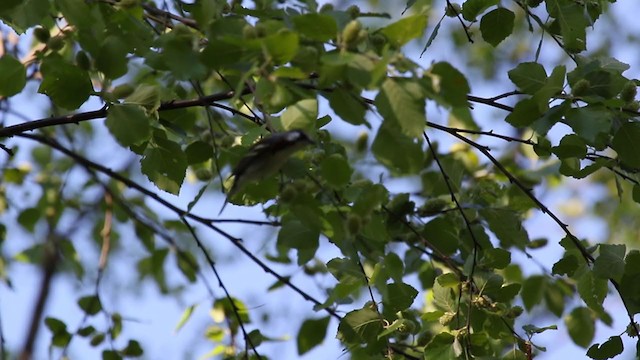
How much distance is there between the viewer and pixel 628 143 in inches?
51.9

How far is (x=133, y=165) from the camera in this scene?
12.2ft

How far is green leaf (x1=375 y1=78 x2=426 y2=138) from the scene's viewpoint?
3.41ft

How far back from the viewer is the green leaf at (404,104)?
40.9 inches

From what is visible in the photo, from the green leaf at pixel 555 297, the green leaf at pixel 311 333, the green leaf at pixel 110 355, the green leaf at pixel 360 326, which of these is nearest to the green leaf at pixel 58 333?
the green leaf at pixel 110 355

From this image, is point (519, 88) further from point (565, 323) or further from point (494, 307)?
point (565, 323)

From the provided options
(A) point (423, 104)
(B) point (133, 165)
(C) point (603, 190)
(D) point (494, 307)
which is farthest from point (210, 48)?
(C) point (603, 190)

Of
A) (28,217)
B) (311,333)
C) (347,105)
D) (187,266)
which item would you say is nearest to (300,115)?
(347,105)

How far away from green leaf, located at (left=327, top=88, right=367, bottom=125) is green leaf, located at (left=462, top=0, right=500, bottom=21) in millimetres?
462

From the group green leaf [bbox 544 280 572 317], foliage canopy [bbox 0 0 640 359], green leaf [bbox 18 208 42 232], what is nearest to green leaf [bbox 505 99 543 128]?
foliage canopy [bbox 0 0 640 359]

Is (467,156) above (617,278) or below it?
above

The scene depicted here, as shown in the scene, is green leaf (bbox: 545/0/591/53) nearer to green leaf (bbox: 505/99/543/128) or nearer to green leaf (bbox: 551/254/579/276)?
green leaf (bbox: 505/99/543/128)

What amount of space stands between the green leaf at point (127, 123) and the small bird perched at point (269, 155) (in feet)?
0.64

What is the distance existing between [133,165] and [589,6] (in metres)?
2.51

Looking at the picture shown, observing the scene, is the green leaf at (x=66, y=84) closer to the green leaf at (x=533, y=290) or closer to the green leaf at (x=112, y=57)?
Answer: the green leaf at (x=112, y=57)
